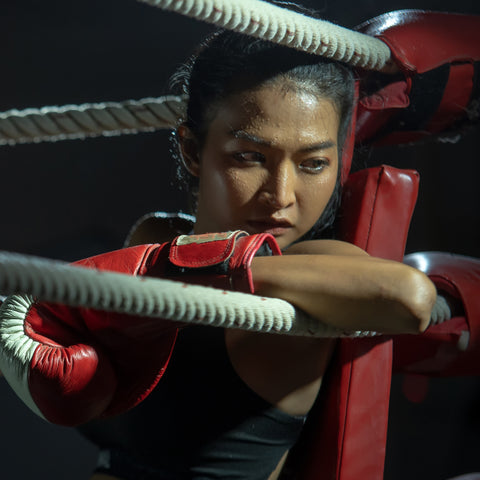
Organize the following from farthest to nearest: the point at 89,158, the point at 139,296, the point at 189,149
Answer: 1. the point at 89,158
2. the point at 189,149
3. the point at 139,296

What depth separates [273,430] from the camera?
50cm

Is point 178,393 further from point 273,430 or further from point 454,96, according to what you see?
point 454,96

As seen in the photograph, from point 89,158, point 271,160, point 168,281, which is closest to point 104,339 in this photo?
point 168,281

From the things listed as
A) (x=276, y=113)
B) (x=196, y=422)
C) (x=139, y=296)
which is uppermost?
(x=276, y=113)

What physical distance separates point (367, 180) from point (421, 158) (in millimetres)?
230

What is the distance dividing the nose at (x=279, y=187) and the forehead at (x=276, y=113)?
0.9 inches

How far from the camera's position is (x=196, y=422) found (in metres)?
0.48

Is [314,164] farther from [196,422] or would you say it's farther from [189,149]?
[196,422]

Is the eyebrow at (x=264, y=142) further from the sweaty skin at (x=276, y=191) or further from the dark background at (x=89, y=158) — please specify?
the dark background at (x=89, y=158)

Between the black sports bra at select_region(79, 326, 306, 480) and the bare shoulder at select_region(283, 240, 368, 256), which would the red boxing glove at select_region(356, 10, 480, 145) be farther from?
the black sports bra at select_region(79, 326, 306, 480)

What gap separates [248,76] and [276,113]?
0.04 meters

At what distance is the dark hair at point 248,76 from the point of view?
489 millimetres

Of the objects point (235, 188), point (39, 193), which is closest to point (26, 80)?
point (39, 193)

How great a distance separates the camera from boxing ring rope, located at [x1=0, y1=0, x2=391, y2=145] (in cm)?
42
